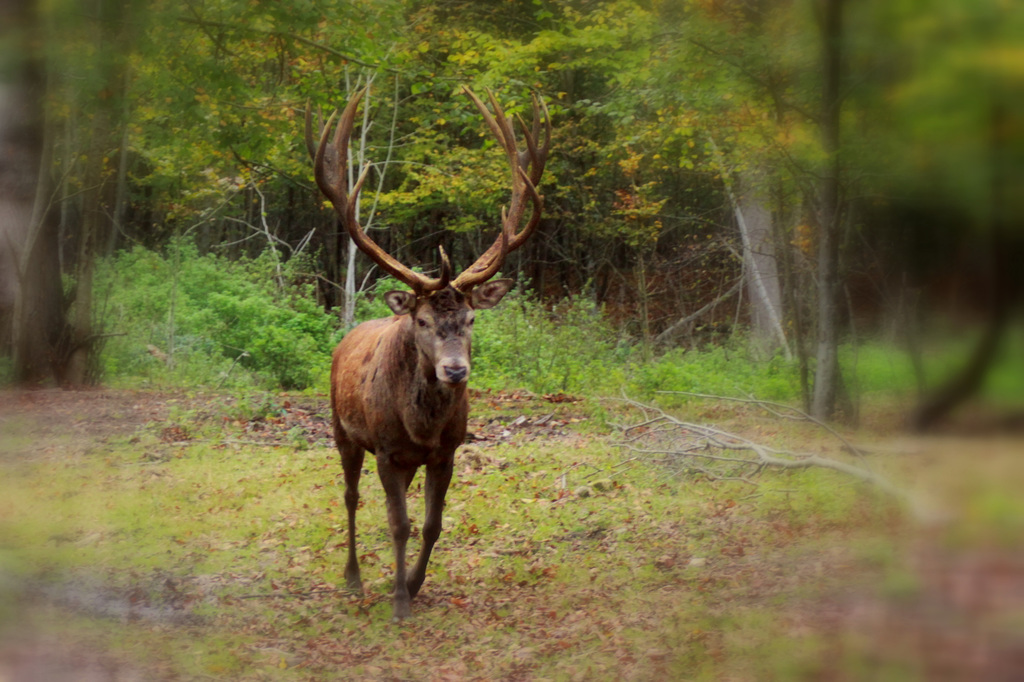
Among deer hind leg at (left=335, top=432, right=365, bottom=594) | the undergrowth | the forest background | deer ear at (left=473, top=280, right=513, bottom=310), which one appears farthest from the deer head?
the undergrowth

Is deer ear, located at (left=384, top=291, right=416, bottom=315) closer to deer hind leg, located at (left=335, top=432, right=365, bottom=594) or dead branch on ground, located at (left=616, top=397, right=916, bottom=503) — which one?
deer hind leg, located at (left=335, top=432, right=365, bottom=594)

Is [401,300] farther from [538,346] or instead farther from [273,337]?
[273,337]

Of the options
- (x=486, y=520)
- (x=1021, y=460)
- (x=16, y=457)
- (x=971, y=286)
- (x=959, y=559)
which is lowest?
(x=486, y=520)

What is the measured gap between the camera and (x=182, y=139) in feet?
24.0

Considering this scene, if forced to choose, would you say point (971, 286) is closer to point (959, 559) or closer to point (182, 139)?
point (959, 559)

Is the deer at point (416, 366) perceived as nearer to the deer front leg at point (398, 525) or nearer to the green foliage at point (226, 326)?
the deer front leg at point (398, 525)

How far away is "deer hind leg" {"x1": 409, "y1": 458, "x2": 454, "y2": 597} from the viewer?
628 cm

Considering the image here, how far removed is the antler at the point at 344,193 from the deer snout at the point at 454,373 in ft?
2.00

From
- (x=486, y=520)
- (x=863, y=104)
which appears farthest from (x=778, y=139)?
(x=486, y=520)

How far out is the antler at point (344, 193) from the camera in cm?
601

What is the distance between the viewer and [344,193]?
6.56 meters

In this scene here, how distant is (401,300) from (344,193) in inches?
42.5

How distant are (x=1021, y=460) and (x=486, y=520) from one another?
5.90 metres

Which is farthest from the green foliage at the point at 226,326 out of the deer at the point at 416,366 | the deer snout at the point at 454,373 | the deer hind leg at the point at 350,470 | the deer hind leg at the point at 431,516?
the deer snout at the point at 454,373
